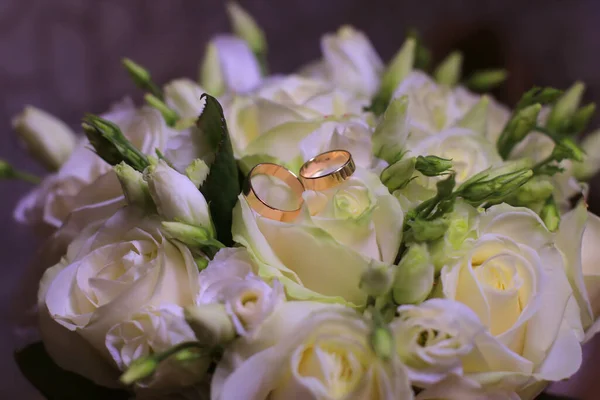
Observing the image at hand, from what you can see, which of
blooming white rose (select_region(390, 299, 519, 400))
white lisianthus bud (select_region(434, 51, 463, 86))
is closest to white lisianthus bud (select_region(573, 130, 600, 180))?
white lisianthus bud (select_region(434, 51, 463, 86))

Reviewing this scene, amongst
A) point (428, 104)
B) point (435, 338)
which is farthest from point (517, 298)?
point (428, 104)

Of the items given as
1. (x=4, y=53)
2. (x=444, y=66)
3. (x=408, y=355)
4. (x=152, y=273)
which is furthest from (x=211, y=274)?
(x=4, y=53)

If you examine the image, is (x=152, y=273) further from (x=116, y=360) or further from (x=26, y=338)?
(x=26, y=338)

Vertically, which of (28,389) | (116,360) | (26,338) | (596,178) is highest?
(116,360)

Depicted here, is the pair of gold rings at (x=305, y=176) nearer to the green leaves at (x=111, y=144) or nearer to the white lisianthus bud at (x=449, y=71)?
the green leaves at (x=111, y=144)

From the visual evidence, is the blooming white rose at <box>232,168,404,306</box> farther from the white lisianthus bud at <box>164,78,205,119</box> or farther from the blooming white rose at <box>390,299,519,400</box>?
the white lisianthus bud at <box>164,78,205,119</box>

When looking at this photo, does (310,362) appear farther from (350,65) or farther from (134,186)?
(350,65)

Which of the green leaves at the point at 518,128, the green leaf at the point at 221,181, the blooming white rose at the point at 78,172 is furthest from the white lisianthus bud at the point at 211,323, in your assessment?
the green leaves at the point at 518,128
